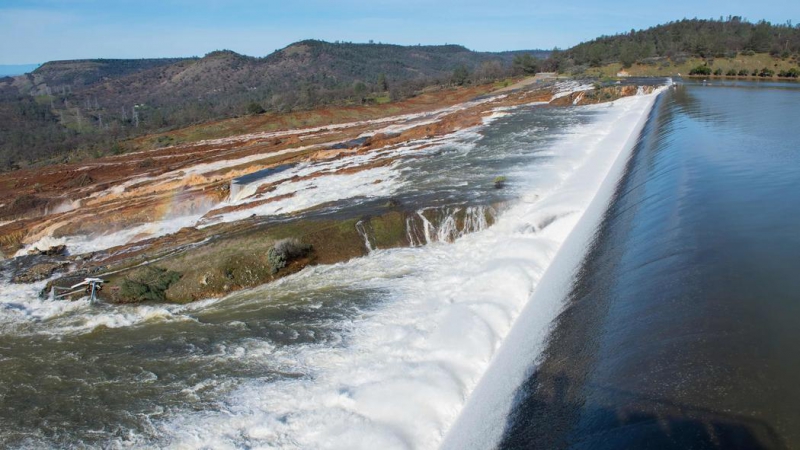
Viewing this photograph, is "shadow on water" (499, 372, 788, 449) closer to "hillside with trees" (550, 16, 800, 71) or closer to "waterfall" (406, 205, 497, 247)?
"waterfall" (406, 205, 497, 247)

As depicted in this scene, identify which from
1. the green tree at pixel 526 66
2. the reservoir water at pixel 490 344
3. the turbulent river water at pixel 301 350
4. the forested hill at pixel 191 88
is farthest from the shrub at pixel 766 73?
the turbulent river water at pixel 301 350

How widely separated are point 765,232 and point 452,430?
278 inches

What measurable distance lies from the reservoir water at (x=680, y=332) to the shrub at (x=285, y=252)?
651cm

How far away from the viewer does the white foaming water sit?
6.28 m

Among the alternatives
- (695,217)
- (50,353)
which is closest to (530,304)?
(695,217)

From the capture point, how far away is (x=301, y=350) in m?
8.15

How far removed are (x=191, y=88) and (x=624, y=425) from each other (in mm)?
173451

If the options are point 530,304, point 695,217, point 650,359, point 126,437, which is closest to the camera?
point 650,359

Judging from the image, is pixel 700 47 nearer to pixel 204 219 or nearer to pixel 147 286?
pixel 204 219

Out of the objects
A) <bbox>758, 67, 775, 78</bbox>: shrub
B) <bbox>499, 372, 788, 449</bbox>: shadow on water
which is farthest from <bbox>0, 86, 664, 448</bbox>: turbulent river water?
<bbox>758, 67, 775, 78</bbox>: shrub

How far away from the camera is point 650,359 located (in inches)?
229

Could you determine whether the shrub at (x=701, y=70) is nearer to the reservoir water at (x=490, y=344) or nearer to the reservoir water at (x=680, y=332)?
the reservoir water at (x=490, y=344)

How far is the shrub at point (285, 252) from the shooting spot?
38.3 feet

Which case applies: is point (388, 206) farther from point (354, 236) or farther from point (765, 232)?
point (765, 232)
